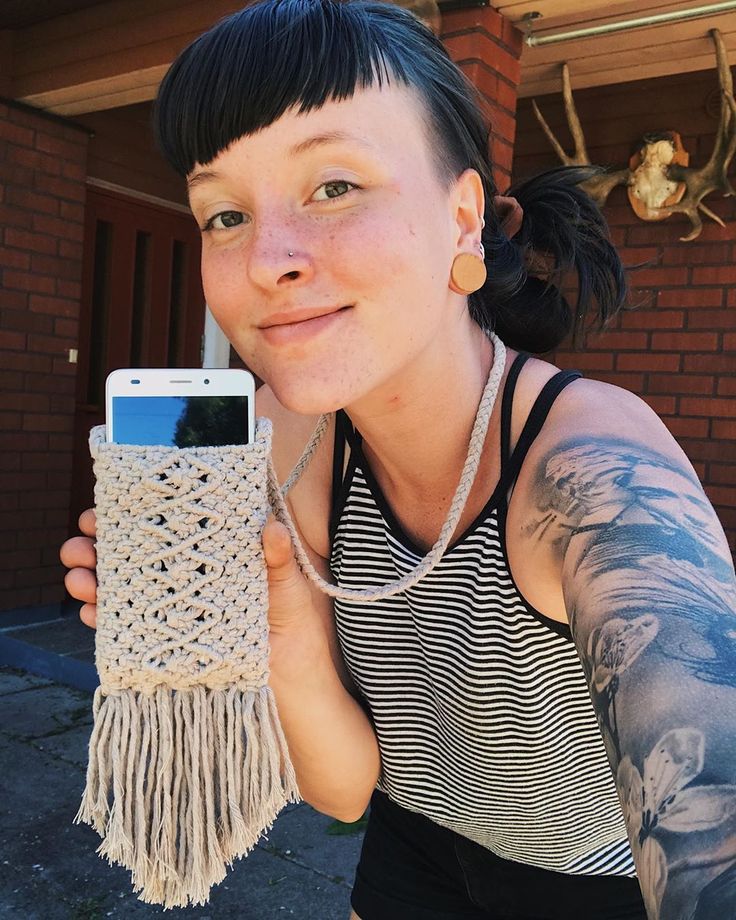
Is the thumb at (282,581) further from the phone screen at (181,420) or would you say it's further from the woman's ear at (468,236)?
the woman's ear at (468,236)

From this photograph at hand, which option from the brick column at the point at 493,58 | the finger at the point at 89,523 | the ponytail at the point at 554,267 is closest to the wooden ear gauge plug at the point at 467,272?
the ponytail at the point at 554,267

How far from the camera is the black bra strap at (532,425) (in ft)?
4.04

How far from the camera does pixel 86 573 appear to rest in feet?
3.85

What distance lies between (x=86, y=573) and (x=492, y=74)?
3030 millimetres

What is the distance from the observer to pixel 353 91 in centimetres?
117

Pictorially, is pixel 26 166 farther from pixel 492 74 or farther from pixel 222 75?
pixel 222 75

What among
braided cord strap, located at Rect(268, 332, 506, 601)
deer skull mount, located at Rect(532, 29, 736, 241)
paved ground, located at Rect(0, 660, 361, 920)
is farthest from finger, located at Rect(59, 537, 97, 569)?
deer skull mount, located at Rect(532, 29, 736, 241)

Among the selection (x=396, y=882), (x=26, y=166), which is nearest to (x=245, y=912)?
(x=396, y=882)

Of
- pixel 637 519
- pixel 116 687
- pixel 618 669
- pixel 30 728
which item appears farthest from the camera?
pixel 30 728

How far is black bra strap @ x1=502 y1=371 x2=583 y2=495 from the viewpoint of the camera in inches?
48.4

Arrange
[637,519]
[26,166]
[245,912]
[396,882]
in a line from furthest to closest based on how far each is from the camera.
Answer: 1. [26,166]
2. [245,912]
3. [396,882]
4. [637,519]

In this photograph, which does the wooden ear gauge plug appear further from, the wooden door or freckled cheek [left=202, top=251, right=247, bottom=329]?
the wooden door

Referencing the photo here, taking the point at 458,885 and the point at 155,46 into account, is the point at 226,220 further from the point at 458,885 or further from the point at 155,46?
the point at 155,46

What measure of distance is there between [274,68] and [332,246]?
0.26 metres
